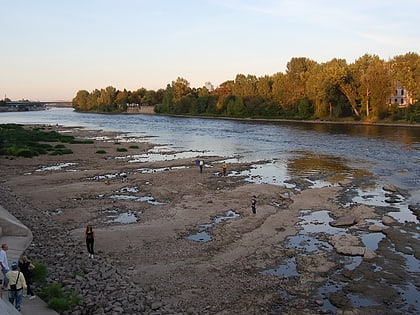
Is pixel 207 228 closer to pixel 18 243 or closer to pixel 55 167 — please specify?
pixel 18 243

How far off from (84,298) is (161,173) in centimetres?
2645

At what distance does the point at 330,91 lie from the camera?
109500mm

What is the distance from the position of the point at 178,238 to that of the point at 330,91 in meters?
95.4

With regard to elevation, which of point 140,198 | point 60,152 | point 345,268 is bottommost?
point 345,268

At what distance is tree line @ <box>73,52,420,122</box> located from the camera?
104 meters

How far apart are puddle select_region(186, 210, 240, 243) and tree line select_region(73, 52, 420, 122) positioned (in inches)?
3342

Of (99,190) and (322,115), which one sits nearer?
(99,190)

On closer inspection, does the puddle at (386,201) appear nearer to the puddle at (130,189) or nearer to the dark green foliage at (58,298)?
Result: the puddle at (130,189)

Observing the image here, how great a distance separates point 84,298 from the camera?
47.2 ft

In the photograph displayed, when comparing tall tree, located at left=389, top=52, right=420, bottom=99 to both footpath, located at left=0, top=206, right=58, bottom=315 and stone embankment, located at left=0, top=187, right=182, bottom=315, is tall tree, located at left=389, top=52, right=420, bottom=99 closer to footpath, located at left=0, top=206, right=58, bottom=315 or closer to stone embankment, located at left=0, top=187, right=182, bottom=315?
stone embankment, located at left=0, top=187, right=182, bottom=315

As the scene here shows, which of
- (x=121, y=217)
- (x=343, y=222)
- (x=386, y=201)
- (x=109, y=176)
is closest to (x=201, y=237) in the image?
(x=121, y=217)

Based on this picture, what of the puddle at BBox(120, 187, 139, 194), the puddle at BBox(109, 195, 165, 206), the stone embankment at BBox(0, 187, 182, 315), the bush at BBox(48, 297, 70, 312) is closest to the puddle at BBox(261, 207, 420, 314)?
the stone embankment at BBox(0, 187, 182, 315)

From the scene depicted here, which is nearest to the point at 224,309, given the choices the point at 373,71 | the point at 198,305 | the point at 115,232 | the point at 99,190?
the point at 198,305

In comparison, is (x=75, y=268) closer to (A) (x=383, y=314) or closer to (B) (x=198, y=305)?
(B) (x=198, y=305)
